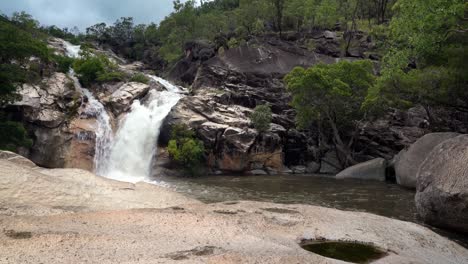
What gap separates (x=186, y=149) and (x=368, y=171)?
578 inches

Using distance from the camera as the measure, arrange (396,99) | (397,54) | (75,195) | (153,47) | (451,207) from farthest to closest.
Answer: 1. (153,47)
2. (396,99)
3. (397,54)
4. (451,207)
5. (75,195)

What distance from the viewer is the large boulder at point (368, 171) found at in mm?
28998

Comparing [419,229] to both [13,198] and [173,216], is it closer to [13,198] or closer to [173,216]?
[173,216]

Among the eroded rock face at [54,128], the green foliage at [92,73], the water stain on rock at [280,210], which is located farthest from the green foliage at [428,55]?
the green foliage at [92,73]

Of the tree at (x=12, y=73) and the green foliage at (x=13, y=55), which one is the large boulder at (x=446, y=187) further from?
the green foliage at (x=13, y=55)

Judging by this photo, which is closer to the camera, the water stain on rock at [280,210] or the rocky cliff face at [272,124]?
the water stain on rock at [280,210]

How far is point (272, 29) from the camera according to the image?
6125 centimetres

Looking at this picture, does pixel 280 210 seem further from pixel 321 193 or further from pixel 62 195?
pixel 321 193

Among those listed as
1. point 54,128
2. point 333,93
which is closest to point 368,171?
point 333,93

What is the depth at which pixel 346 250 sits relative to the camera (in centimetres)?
905

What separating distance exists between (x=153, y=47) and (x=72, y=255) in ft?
266

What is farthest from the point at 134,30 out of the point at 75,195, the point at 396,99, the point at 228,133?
the point at 75,195

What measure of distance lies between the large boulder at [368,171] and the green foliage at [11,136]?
2367 centimetres

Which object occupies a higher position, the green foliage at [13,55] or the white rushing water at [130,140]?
the green foliage at [13,55]
